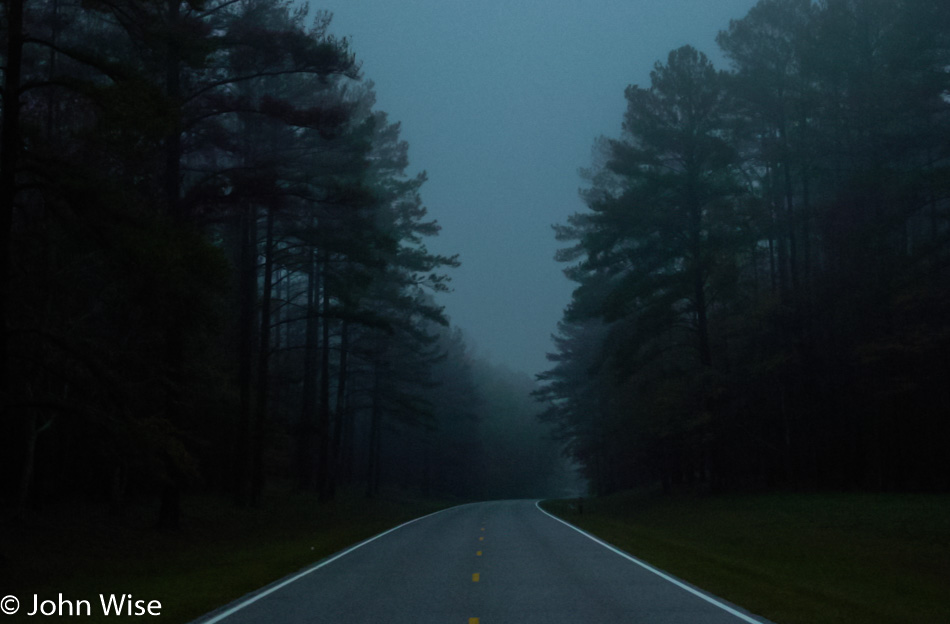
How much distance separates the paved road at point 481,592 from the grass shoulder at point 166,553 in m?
0.87

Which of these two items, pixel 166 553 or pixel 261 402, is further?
pixel 261 402

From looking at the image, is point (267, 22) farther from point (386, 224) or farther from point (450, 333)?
point (450, 333)

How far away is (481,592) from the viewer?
12.5m

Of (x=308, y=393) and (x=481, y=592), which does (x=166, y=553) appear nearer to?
(x=481, y=592)

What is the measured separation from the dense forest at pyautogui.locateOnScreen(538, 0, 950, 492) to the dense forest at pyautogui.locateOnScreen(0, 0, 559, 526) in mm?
11169

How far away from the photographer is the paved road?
10281 millimetres

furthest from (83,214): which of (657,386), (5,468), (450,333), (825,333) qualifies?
(450,333)

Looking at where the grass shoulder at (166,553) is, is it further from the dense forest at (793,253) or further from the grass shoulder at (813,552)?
the dense forest at (793,253)

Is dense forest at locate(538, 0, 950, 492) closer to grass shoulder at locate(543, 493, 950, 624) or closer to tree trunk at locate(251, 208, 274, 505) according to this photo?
grass shoulder at locate(543, 493, 950, 624)

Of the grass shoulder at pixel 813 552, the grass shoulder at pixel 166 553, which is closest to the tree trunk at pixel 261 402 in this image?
the grass shoulder at pixel 166 553

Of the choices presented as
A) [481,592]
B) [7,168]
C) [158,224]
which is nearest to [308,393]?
[158,224]

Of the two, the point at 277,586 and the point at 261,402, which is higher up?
the point at 261,402

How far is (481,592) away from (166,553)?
9.19 meters

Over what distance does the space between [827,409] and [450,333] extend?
213 feet
